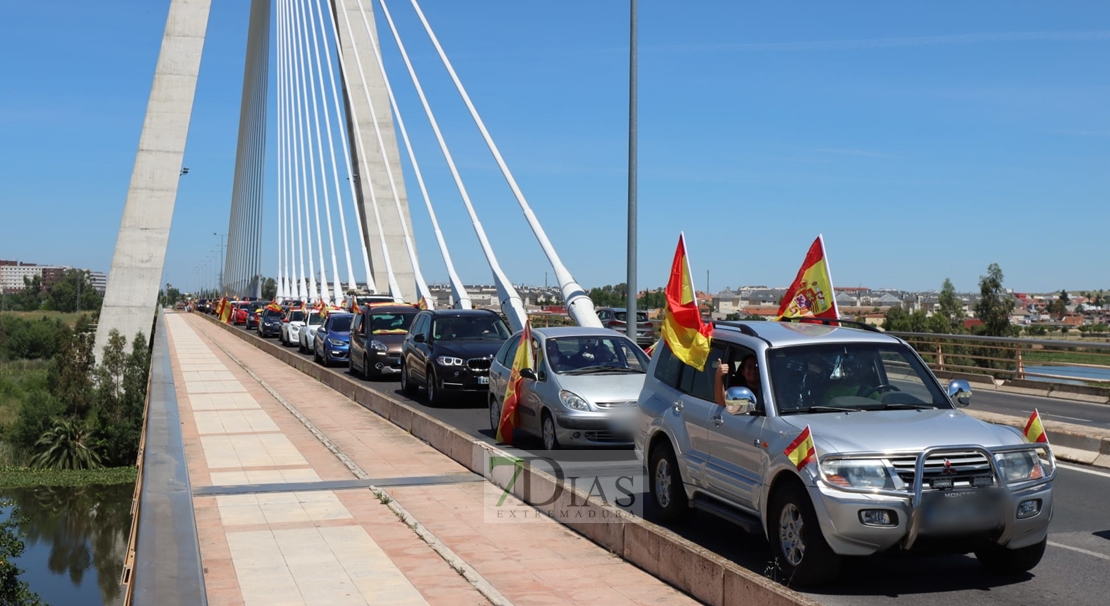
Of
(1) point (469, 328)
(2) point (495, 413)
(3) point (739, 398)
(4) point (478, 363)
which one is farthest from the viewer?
(1) point (469, 328)

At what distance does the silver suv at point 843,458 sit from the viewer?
6.63m

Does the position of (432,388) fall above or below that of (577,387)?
below

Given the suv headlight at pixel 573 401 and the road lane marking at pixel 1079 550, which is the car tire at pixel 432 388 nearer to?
the suv headlight at pixel 573 401

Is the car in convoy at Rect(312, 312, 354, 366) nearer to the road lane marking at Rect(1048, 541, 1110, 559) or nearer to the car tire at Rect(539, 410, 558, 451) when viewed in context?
the car tire at Rect(539, 410, 558, 451)

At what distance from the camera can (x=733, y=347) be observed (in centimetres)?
855

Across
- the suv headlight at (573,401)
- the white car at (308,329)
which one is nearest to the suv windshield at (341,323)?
the white car at (308,329)

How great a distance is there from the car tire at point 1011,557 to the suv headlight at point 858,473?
96 centimetres

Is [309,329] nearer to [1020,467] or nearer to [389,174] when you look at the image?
A: [389,174]

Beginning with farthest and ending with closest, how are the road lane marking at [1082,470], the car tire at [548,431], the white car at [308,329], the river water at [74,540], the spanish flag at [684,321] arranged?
the white car at [308,329] < the river water at [74,540] < the car tire at [548,431] < the road lane marking at [1082,470] < the spanish flag at [684,321]

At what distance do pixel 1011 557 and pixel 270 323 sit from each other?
54365mm

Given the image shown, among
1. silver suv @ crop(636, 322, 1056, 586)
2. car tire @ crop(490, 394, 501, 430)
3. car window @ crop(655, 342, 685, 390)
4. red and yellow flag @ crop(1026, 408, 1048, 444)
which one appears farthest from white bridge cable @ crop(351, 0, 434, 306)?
red and yellow flag @ crop(1026, 408, 1048, 444)

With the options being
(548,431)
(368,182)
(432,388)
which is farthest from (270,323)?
(548,431)

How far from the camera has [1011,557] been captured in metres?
7.20

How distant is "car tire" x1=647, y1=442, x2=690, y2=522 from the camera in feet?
29.1
